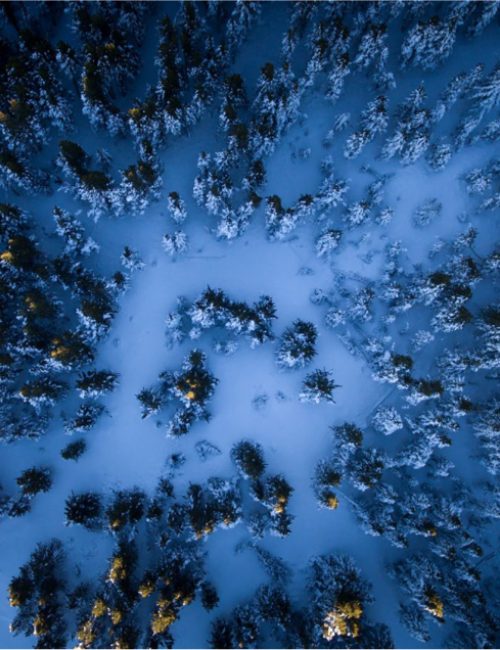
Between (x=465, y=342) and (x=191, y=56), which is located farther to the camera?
(x=465, y=342)

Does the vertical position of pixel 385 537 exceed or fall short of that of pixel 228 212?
it falls short

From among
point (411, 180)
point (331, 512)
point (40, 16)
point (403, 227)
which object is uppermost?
point (40, 16)

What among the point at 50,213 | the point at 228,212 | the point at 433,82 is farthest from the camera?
the point at 433,82

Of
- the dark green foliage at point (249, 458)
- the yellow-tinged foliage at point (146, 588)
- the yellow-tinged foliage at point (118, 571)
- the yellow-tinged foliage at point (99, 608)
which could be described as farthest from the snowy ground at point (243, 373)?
the yellow-tinged foliage at point (146, 588)

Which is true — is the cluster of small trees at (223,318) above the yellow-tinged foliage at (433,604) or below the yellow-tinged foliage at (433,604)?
A: above

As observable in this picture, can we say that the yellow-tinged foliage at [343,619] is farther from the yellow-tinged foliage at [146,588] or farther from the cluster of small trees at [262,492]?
the yellow-tinged foliage at [146,588]

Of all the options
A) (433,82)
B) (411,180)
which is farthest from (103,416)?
(433,82)

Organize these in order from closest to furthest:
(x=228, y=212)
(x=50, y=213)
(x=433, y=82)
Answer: (x=228, y=212) < (x=50, y=213) < (x=433, y=82)

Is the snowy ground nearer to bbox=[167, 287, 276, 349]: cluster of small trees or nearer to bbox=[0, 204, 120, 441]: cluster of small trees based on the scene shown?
bbox=[167, 287, 276, 349]: cluster of small trees

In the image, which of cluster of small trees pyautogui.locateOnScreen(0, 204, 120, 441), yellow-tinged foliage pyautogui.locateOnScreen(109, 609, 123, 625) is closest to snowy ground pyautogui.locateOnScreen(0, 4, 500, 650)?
cluster of small trees pyautogui.locateOnScreen(0, 204, 120, 441)

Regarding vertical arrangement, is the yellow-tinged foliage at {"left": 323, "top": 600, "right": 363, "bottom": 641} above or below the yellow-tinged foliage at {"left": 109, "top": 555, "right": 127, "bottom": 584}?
below

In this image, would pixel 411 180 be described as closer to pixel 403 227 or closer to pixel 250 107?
pixel 403 227
